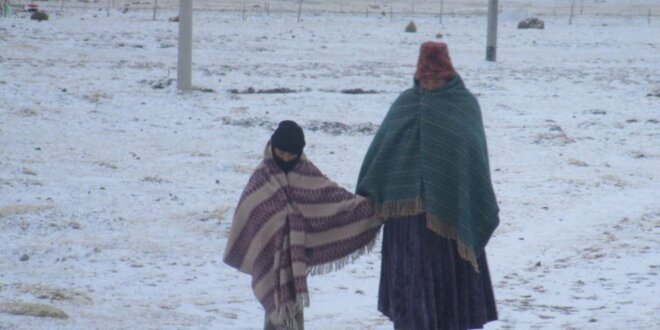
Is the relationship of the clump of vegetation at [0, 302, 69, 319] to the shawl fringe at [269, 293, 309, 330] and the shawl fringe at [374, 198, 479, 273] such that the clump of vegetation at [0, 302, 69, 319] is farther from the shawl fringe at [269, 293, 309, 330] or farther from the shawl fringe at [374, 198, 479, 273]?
A: the shawl fringe at [374, 198, 479, 273]

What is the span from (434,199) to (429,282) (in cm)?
38

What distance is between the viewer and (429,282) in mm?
5539

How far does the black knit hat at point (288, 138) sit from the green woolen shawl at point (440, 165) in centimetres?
40

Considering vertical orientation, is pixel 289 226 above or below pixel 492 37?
below

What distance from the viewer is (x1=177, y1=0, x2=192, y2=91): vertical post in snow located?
17.8 metres

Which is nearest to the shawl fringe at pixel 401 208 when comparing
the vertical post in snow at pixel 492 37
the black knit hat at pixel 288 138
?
the black knit hat at pixel 288 138

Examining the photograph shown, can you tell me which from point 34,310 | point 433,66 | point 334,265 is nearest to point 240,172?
point 34,310

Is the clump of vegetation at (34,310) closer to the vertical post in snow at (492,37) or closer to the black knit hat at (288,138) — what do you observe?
the black knit hat at (288,138)

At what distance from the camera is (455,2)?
2687 inches

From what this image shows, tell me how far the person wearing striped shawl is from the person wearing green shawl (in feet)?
0.54

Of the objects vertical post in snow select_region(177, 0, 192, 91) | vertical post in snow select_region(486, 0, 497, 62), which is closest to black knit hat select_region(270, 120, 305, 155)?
vertical post in snow select_region(177, 0, 192, 91)

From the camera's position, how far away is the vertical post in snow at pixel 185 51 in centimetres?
1775

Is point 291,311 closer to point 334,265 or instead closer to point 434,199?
point 334,265

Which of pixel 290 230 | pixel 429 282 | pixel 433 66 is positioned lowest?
pixel 429 282
